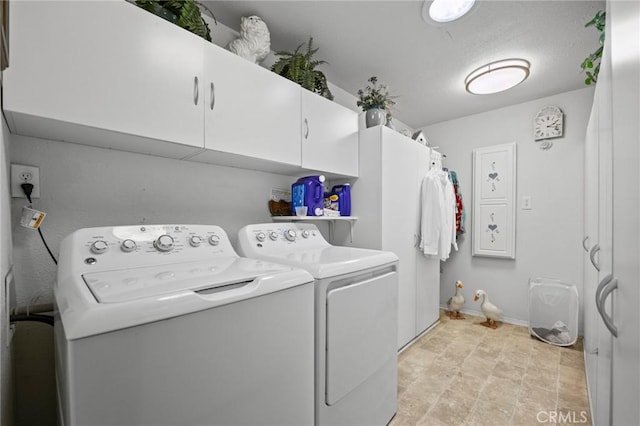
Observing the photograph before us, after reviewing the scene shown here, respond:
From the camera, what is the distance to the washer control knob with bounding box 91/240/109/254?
3.22ft

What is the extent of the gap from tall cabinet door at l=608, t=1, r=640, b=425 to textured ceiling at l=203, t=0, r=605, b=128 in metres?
1.23

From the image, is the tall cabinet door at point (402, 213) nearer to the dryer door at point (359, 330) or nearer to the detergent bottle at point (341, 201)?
the detergent bottle at point (341, 201)

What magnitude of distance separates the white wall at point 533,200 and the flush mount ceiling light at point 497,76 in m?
0.90

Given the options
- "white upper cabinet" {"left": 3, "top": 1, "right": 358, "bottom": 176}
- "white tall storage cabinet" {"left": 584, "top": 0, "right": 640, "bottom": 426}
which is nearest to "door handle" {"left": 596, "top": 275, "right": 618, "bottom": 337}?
"white tall storage cabinet" {"left": 584, "top": 0, "right": 640, "bottom": 426}

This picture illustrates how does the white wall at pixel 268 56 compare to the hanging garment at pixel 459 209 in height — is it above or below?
above

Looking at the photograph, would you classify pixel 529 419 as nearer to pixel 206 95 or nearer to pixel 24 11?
pixel 206 95

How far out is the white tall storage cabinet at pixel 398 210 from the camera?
2.09m

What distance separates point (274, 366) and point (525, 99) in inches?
139

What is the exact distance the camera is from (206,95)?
1247 mm

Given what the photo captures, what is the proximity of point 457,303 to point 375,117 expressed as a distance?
2.36m

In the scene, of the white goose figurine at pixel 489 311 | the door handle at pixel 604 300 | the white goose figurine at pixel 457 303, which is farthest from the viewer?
the white goose figurine at pixel 457 303

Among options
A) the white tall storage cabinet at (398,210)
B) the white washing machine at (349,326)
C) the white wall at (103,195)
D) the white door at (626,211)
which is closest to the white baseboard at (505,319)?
the white tall storage cabinet at (398,210)

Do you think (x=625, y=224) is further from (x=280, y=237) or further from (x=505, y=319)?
(x=505, y=319)

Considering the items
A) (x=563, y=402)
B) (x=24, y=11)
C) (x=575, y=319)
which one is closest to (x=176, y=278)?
(x=24, y=11)
